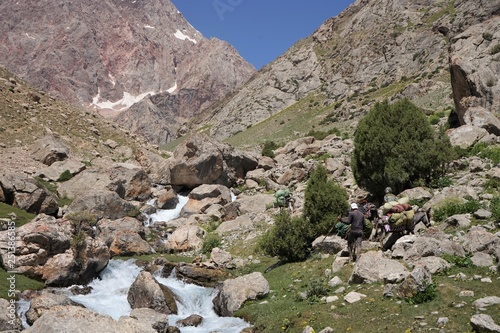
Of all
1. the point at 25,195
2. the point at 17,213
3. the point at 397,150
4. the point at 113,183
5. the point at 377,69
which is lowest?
the point at 397,150

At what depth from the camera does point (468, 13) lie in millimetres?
73750

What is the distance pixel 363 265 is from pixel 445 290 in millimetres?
2827

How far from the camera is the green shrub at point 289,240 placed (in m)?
19.6

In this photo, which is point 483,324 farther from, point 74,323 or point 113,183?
point 113,183

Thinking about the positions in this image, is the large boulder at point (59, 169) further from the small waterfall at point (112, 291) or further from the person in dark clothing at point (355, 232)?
the person in dark clothing at point (355, 232)

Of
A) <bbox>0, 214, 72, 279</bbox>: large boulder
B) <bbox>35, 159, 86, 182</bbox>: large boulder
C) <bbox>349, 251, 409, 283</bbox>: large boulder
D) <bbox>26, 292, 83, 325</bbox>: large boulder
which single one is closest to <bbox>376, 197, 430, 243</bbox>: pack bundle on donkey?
<bbox>349, 251, 409, 283</bbox>: large boulder

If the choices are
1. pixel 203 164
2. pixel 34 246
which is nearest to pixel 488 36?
pixel 203 164

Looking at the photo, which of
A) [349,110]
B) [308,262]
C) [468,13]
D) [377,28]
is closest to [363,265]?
[308,262]

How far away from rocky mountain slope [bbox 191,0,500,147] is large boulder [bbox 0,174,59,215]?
2544 centimetres

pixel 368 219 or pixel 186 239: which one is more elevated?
pixel 186 239

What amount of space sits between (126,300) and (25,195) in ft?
39.9

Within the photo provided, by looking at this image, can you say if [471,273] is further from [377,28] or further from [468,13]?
[377,28]

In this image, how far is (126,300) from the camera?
58.1 feet

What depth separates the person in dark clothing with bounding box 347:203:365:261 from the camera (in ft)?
51.1
